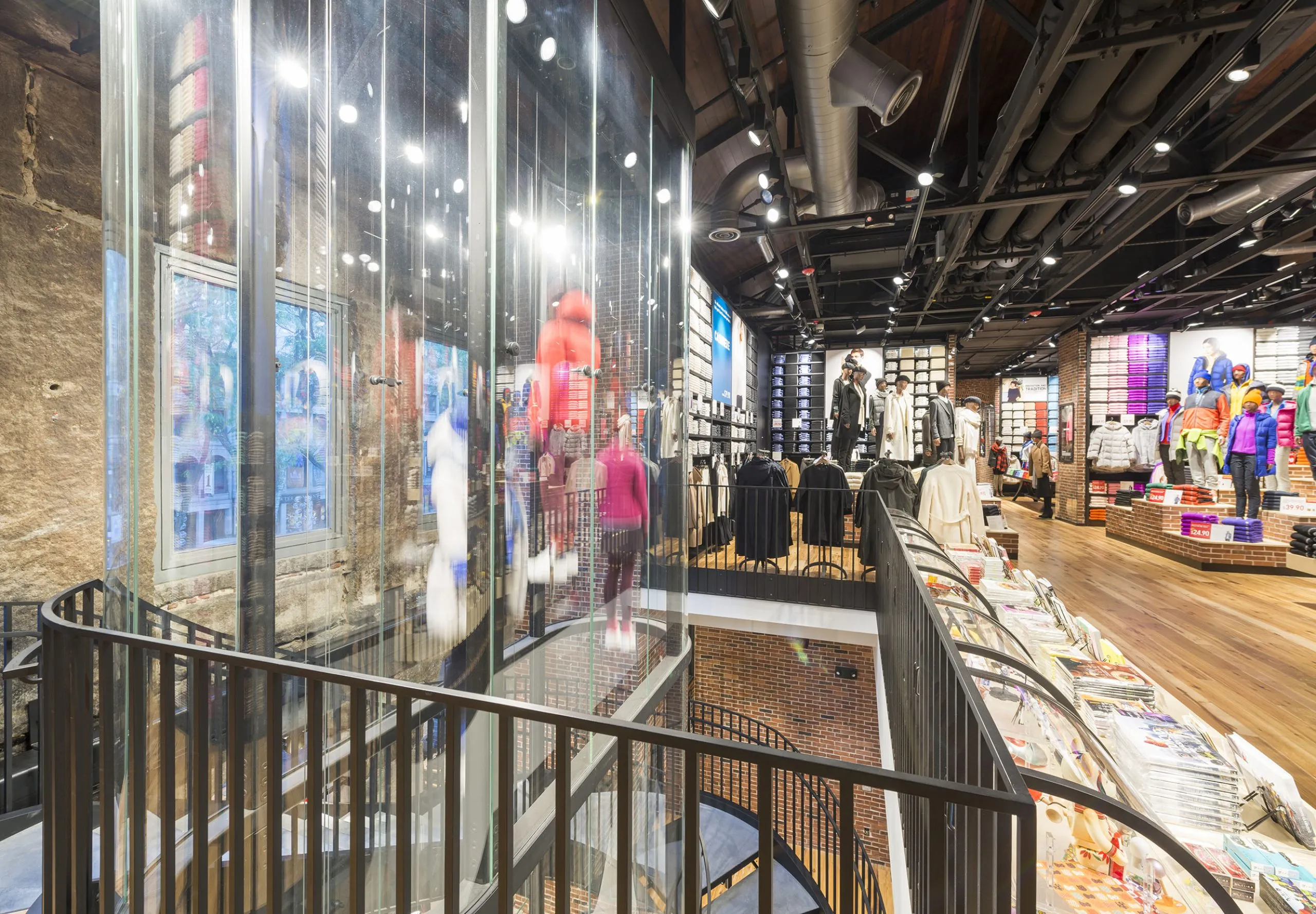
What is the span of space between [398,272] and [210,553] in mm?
994

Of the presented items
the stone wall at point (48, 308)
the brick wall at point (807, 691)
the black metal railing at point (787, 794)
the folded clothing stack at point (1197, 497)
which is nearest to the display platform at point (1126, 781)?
the black metal railing at point (787, 794)

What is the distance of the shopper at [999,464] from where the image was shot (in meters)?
16.7

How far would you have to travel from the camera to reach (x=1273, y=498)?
844cm

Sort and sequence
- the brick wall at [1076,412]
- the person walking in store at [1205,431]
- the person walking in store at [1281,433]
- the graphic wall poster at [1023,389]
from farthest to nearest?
1. the graphic wall poster at [1023,389]
2. the brick wall at [1076,412]
3. the person walking in store at [1205,431]
4. the person walking in store at [1281,433]

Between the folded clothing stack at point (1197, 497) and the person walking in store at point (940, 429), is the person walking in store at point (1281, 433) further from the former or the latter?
the person walking in store at point (940, 429)

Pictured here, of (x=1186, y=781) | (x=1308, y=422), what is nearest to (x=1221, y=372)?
(x=1308, y=422)

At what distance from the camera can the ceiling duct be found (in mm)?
2979

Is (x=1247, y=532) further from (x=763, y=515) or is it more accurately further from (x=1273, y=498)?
(x=763, y=515)

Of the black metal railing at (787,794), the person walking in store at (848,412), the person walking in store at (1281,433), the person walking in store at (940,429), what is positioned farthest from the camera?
the person walking in store at (1281,433)

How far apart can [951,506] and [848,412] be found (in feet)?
8.46

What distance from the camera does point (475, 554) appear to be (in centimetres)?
154

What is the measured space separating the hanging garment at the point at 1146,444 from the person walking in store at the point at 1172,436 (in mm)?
166

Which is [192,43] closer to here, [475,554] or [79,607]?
[475,554]

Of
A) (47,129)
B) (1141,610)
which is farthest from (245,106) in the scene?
(1141,610)
